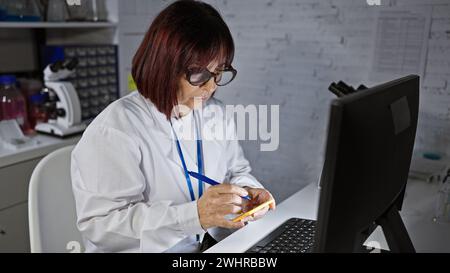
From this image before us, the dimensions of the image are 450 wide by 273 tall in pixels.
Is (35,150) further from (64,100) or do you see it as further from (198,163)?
(198,163)

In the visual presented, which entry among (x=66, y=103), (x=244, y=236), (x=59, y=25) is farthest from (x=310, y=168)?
(x=59, y=25)

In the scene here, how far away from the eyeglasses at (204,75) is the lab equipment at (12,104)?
1.05 metres

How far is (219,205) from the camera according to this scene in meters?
0.85

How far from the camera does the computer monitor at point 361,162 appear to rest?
0.49 meters

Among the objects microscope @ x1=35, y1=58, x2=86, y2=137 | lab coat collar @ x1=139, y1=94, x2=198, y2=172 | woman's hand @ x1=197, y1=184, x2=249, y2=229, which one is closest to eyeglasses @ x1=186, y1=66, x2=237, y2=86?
lab coat collar @ x1=139, y1=94, x2=198, y2=172

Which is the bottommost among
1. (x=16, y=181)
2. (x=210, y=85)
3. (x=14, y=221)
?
(x=14, y=221)

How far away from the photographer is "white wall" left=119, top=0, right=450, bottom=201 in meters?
1.04

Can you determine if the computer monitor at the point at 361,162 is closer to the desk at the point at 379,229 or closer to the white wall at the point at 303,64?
the desk at the point at 379,229

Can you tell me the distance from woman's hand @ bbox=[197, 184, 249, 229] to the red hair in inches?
9.7

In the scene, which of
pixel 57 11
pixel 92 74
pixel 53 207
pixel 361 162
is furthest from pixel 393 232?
pixel 57 11

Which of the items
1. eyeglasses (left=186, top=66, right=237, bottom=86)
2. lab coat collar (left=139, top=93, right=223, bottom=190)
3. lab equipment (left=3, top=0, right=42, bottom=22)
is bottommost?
lab coat collar (left=139, top=93, right=223, bottom=190)

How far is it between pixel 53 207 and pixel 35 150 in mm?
644

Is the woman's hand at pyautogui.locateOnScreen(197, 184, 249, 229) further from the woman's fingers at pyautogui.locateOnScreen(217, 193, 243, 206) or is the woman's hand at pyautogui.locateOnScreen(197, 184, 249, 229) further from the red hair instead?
the red hair
